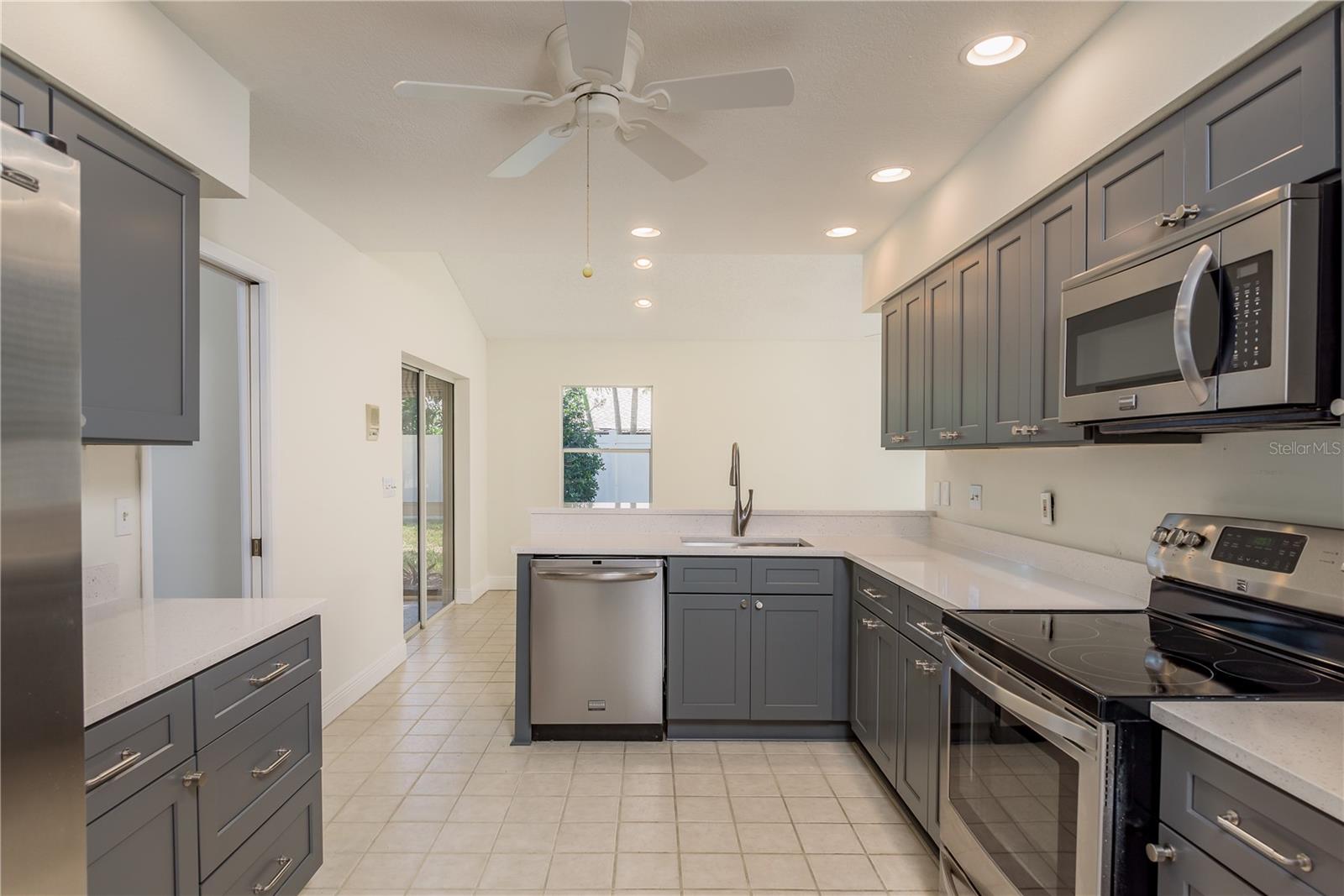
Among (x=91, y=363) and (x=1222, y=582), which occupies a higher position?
(x=91, y=363)

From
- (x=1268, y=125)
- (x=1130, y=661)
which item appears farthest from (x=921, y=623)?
(x=1268, y=125)

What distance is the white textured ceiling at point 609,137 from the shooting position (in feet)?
5.55

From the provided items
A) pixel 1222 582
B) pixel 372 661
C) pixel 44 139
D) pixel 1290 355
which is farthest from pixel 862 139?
pixel 372 661

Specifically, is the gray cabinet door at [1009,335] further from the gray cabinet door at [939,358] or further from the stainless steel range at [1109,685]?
the stainless steel range at [1109,685]

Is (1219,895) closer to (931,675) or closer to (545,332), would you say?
(931,675)

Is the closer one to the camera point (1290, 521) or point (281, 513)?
point (1290, 521)

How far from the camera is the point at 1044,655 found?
148 centimetres

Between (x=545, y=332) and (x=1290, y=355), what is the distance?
19.6 feet

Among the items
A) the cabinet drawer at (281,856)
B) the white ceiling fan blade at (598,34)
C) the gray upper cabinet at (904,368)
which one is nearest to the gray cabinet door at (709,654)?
the gray upper cabinet at (904,368)

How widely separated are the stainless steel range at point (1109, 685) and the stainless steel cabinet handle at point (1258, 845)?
0.55 feet

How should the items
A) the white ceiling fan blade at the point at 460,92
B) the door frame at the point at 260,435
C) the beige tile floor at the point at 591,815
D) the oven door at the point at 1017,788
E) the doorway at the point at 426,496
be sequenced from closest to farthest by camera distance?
the oven door at the point at 1017,788 → the white ceiling fan blade at the point at 460,92 → the beige tile floor at the point at 591,815 → the door frame at the point at 260,435 → the doorway at the point at 426,496

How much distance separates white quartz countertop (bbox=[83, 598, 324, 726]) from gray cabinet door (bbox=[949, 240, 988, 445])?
233 cm

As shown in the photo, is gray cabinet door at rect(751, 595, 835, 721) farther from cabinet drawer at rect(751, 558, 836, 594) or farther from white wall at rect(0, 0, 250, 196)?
white wall at rect(0, 0, 250, 196)

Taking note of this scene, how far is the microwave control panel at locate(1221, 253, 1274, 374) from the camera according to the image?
4.02ft
